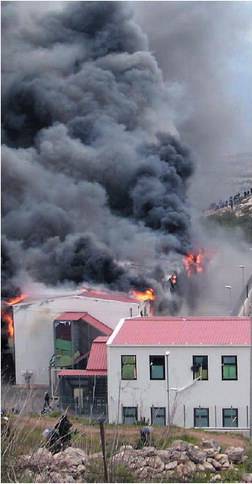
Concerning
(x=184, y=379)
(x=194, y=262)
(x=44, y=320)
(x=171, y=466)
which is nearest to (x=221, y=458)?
(x=171, y=466)

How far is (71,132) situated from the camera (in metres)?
7.34

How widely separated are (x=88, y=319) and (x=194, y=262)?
1.70 m

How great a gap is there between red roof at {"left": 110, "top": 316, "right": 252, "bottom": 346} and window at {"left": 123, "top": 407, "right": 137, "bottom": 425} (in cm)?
41

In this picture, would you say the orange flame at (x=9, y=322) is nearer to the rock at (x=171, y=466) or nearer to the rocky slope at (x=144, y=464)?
the rocky slope at (x=144, y=464)

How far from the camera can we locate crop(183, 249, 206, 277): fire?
21.1 feet

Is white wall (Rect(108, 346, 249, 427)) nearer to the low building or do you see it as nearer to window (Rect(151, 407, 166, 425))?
window (Rect(151, 407, 166, 425))

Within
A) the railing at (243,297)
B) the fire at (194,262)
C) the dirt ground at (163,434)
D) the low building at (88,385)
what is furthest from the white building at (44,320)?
the dirt ground at (163,434)

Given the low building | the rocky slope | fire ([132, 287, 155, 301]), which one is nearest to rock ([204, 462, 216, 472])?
the rocky slope

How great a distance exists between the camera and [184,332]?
432cm

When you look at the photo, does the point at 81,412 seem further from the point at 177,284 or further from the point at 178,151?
the point at 178,151

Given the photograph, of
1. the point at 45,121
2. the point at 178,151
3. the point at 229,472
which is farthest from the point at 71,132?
the point at 229,472

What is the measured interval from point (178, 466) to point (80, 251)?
14.4 ft

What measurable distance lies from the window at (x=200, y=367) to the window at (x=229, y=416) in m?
0.26

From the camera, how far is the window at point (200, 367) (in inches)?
160
